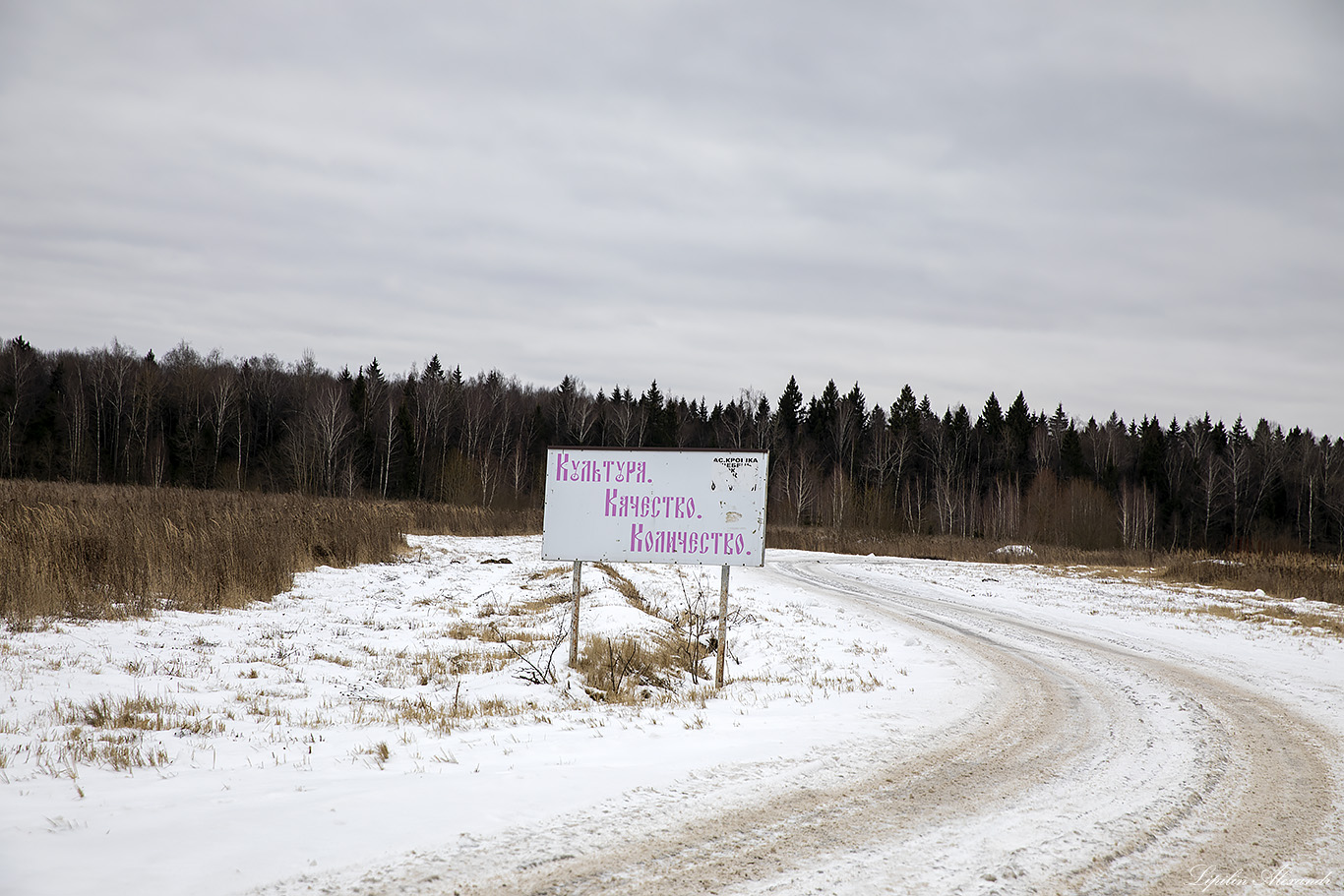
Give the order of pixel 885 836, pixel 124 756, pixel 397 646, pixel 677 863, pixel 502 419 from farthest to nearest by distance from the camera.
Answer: pixel 502 419 < pixel 397 646 < pixel 124 756 < pixel 885 836 < pixel 677 863

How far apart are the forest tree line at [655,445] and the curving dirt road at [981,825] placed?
186 feet

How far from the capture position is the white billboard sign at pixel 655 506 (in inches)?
366

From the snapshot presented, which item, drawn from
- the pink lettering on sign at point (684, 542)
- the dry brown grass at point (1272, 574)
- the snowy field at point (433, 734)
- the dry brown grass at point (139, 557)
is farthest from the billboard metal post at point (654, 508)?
the dry brown grass at point (1272, 574)

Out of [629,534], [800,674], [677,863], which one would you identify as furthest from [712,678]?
[677,863]

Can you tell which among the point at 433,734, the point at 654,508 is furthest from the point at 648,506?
the point at 433,734

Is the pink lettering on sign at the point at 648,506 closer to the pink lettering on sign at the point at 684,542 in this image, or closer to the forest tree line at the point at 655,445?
the pink lettering on sign at the point at 684,542

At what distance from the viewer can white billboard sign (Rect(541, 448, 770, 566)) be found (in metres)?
9.30

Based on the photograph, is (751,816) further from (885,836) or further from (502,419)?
(502,419)

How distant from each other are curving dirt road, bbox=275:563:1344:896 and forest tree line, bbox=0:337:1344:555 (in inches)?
2231

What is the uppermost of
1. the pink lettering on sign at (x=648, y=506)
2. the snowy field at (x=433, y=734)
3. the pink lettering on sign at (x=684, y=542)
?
the pink lettering on sign at (x=648, y=506)

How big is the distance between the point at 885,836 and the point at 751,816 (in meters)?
0.72

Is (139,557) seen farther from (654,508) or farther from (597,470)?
(654,508)

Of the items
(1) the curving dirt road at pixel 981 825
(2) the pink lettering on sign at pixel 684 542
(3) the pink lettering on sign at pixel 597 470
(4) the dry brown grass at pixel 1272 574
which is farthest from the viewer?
(4) the dry brown grass at pixel 1272 574

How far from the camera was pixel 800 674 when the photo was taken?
9281 mm
